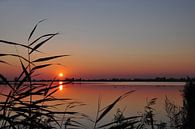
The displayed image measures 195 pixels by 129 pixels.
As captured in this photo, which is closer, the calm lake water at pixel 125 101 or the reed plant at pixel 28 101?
the reed plant at pixel 28 101

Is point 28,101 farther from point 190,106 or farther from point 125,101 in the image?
point 125,101

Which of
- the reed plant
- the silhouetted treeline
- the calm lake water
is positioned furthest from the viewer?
the calm lake water

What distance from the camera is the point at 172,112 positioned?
9.49 meters

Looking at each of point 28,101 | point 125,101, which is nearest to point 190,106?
point 28,101

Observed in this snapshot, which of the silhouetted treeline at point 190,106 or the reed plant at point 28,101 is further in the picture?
the silhouetted treeline at point 190,106

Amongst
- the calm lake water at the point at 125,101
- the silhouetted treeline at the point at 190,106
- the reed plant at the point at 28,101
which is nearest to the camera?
the reed plant at the point at 28,101

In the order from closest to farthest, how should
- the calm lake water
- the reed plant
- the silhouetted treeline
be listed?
the reed plant, the silhouetted treeline, the calm lake water

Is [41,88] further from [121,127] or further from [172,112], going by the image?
[172,112]

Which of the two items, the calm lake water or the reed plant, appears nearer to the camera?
the reed plant

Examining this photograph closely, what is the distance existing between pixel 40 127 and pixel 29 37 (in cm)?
128

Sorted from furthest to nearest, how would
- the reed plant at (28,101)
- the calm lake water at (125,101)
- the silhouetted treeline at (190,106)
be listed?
the calm lake water at (125,101), the silhouetted treeline at (190,106), the reed plant at (28,101)

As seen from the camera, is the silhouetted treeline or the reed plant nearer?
the reed plant

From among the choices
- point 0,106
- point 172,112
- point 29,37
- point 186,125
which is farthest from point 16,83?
point 172,112

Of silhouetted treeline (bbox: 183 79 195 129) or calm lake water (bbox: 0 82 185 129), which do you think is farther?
calm lake water (bbox: 0 82 185 129)
